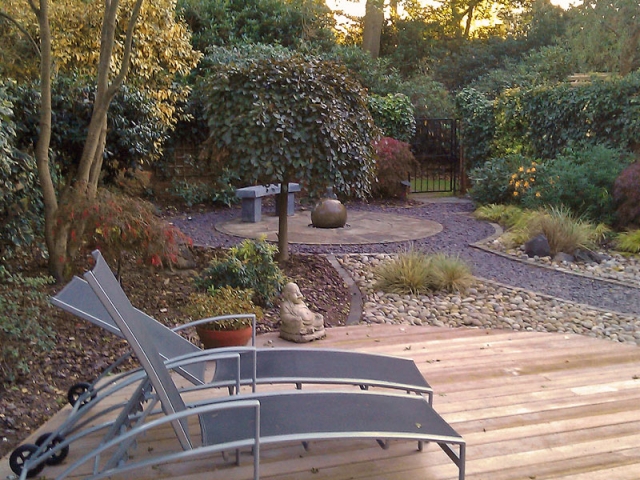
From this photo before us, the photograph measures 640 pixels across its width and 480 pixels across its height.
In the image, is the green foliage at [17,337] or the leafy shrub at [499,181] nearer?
the green foliage at [17,337]

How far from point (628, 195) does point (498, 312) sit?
455cm

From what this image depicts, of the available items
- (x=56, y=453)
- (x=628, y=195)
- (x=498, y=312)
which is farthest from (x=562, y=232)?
(x=56, y=453)

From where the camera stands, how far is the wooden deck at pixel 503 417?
10.2ft

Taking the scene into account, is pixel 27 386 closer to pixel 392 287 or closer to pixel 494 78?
pixel 392 287

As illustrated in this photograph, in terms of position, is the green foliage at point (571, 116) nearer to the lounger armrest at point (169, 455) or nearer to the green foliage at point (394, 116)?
the green foliage at point (394, 116)

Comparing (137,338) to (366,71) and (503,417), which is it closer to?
(503,417)

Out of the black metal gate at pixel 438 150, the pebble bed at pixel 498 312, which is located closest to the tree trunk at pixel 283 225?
the pebble bed at pixel 498 312

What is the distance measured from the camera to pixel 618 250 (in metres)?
9.19

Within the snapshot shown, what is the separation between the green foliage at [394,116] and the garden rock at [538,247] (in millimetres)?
6840

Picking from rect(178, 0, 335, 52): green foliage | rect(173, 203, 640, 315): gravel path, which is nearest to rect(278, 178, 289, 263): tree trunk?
rect(173, 203, 640, 315): gravel path

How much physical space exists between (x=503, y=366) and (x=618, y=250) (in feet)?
17.9

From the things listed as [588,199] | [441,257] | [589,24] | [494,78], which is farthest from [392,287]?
[494,78]

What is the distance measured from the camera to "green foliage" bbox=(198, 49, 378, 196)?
6703 mm

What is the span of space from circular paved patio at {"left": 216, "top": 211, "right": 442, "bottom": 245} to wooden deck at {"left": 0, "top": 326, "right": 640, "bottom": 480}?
4.24 meters
